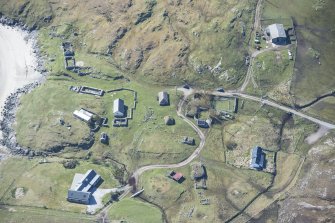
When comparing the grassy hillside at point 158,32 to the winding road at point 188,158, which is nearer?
the winding road at point 188,158

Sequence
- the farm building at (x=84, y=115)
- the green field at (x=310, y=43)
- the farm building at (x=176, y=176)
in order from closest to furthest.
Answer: the farm building at (x=176, y=176)
the farm building at (x=84, y=115)
the green field at (x=310, y=43)

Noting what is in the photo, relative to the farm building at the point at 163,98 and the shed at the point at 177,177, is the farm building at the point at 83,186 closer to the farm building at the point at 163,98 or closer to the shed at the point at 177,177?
the shed at the point at 177,177

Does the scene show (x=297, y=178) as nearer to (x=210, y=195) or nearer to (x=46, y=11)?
(x=210, y=195)

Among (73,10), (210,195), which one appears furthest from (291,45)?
(73,10)

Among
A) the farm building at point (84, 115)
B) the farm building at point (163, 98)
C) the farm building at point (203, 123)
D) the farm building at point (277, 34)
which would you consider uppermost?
the farm building at point (277, 34)

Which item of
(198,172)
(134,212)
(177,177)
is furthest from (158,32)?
(134,212)

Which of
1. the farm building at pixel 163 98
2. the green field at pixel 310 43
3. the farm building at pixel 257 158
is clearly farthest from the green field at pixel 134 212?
the green field at pixel 310 43

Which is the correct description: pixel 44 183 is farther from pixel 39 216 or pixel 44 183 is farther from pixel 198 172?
pixel 198 172

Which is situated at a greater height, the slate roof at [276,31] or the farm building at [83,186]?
the slate roof at [276,31]
